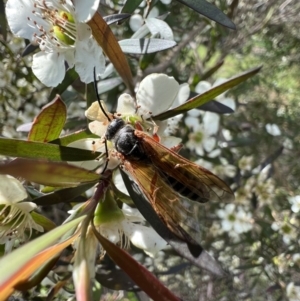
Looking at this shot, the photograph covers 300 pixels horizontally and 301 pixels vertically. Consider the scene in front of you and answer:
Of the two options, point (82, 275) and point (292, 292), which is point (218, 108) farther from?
point (292, 292)

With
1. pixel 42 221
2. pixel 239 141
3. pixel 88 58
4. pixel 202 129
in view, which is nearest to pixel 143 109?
pixel 88 58

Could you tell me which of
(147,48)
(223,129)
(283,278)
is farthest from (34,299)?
(223,129)

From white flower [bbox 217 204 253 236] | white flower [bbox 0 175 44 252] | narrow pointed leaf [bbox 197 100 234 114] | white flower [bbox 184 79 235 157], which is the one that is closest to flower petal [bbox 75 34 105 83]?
white flower [bbox 0 175 44 252]

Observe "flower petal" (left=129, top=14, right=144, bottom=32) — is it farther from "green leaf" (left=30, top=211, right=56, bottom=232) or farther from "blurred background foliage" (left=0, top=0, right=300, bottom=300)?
"green leaf" (left=30, top=211, right=56, bottom=232)

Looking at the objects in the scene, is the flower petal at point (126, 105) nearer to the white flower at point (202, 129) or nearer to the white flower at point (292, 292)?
the white flower at point (202, 129)

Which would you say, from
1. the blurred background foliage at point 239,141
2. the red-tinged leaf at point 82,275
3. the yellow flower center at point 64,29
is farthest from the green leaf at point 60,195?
the blurred background foliage at point 239,141

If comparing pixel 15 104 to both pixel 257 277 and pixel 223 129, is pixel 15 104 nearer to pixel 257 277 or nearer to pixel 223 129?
pixel 223 129
